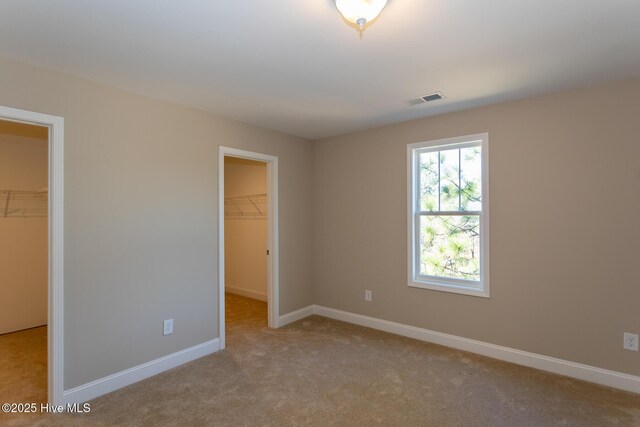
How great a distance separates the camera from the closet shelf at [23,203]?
4.07 m

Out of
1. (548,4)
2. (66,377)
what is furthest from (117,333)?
(548,4)

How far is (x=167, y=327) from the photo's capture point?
305 centimetres

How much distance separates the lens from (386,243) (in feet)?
13.0

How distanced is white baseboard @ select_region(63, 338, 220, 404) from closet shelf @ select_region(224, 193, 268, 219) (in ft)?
8.00

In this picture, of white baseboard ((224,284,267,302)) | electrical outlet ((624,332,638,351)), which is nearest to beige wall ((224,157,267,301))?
white baseboard ((224,284,267,302))

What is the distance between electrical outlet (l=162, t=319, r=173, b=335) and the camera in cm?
303

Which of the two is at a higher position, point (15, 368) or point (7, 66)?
point (7, 66)

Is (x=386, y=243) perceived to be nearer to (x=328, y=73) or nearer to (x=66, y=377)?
(x=328, y=73)

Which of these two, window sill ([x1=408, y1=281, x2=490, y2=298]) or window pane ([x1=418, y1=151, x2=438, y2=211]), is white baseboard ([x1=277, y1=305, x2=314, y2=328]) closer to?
window sill ([x1=408, y1=281, x2=490, y2=298])

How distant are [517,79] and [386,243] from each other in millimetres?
2074

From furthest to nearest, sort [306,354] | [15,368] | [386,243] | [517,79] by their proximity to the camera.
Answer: [386,243]
[306,354]
[15,368]
[517,79]

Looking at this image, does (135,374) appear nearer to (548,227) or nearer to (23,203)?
(23,203)

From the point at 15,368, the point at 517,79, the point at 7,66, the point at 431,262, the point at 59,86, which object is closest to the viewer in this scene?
the point at 7,66

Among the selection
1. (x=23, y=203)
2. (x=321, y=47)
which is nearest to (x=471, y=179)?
(x=321, y=47)
